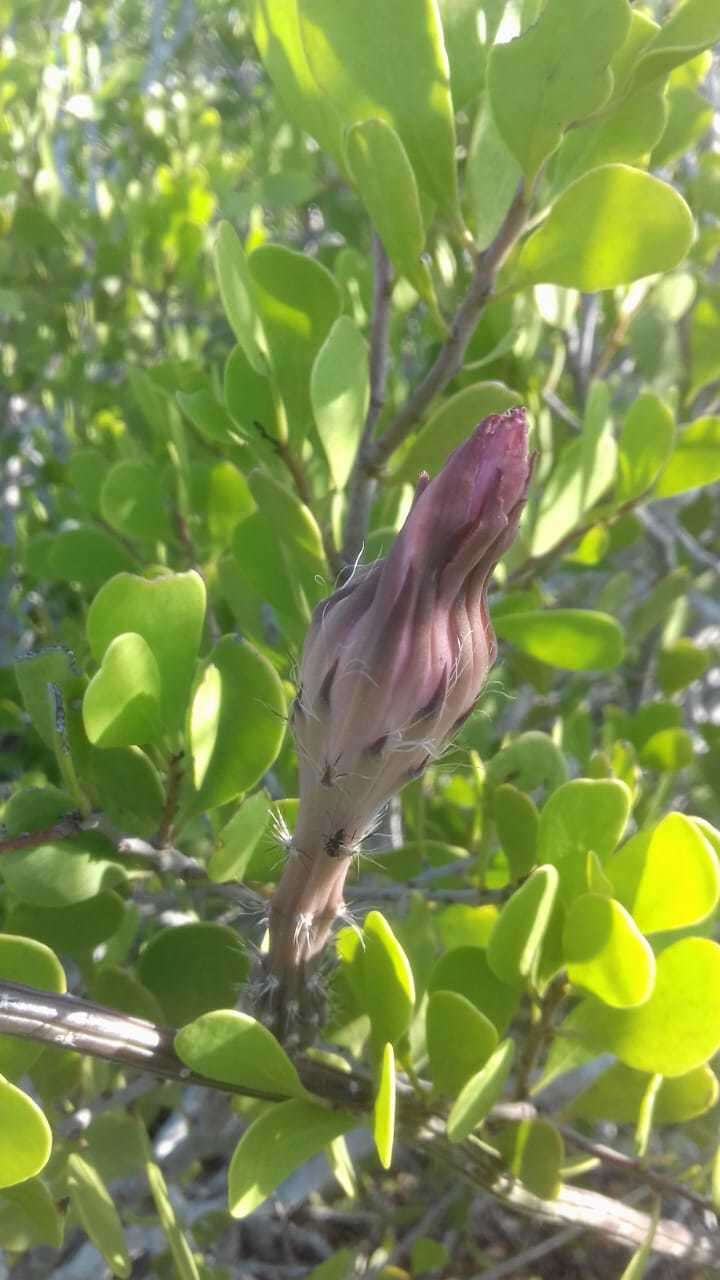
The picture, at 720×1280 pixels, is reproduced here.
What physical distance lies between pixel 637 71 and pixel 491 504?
0.25 metres

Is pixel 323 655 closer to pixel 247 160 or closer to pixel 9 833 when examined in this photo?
pixel 9 833

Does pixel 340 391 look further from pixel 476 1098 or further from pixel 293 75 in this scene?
pixel 476 1098

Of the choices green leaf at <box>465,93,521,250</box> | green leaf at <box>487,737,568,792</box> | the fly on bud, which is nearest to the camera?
the fly on bud

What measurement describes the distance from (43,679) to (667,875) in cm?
30

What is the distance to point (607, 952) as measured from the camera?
1.38 feet

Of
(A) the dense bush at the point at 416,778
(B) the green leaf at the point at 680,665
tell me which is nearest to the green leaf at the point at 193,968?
(A) the dense bush at the point at 416,778

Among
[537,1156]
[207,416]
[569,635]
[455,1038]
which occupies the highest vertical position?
[207,416]

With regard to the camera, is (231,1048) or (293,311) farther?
(293,311)

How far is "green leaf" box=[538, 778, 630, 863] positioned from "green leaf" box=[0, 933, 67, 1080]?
237mm

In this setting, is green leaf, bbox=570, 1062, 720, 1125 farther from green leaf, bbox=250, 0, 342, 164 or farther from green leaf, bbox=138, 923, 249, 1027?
green leaf, bbox=250, 0, 342, 164

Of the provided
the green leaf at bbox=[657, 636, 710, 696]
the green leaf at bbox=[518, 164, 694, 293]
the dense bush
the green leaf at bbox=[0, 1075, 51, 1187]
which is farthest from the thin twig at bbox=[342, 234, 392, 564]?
the green leaf at bbox=[657, 636, 710, 696]

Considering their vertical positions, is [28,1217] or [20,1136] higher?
[20,1136]

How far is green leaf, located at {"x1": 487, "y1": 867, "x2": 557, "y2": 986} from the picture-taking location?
433mm

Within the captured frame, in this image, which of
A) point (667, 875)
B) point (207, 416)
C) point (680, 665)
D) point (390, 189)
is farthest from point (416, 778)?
point (680, 665)
